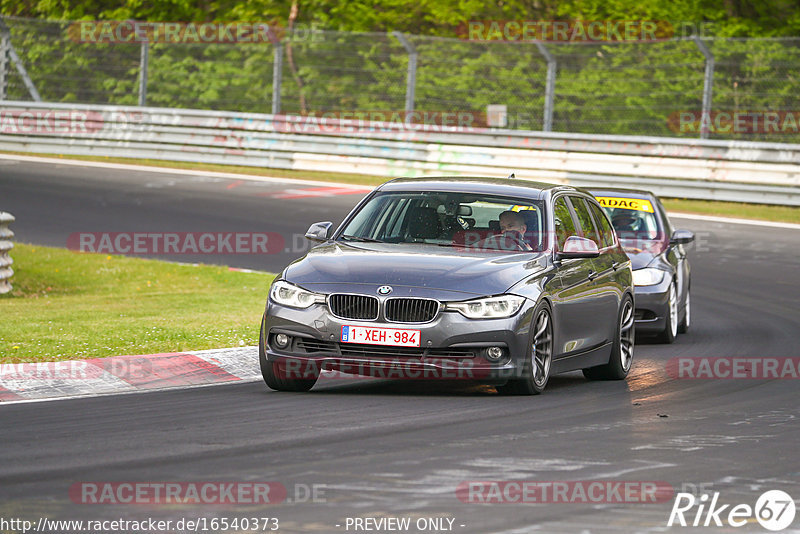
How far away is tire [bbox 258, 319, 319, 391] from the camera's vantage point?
31.8 feet

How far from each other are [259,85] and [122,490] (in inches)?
980

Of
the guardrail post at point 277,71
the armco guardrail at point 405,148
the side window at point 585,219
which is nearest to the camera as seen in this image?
the side window at point 585,219

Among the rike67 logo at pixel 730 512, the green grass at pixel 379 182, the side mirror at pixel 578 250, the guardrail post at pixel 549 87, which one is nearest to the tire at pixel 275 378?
the side mirror at pixel 578 250

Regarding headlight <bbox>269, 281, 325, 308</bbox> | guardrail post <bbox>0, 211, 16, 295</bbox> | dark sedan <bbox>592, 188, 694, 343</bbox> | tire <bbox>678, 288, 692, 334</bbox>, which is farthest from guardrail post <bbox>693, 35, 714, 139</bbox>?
headlight <bbox>269, 281, 325, 308</bbox>

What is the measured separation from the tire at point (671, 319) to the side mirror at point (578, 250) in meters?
4.09

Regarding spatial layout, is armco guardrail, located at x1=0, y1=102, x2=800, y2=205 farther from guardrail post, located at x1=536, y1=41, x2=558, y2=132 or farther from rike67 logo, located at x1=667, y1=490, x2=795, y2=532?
rike67 logo, located at x1=667, y1=490, x2=795, y2=532

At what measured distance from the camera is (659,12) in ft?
123

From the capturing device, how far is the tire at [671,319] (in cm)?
1432

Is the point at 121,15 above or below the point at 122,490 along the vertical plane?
above

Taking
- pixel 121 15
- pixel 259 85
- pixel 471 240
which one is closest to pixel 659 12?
pixel 259 85

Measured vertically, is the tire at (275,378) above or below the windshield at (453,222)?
below

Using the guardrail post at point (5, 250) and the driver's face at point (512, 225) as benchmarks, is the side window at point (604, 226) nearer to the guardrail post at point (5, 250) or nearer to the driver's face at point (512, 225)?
the driver's face at point (512, 225)

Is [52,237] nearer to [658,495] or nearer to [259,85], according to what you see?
[259,85]

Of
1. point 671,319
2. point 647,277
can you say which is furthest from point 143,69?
point 671,319
